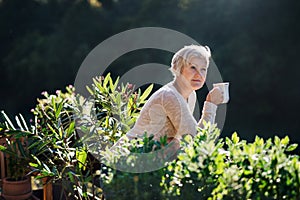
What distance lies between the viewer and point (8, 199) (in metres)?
3.26

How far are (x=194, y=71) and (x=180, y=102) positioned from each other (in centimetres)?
14

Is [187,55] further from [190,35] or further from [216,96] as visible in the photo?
[190,35]

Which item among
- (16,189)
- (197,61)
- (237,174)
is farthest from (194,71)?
(16,189)

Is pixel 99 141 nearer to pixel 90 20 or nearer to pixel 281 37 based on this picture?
pixel 281 37

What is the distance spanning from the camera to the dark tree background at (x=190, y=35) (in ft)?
23.1

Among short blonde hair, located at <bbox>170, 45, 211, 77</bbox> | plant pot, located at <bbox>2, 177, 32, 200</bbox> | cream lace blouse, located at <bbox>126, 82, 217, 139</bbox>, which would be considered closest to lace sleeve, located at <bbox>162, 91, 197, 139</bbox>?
cream lace blouse, located at <bbox>126, 82, 217, 139</bbox>

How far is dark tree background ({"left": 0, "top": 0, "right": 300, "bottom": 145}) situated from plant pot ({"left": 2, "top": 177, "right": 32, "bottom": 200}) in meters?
4.22

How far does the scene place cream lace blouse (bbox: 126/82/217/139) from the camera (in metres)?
1.72

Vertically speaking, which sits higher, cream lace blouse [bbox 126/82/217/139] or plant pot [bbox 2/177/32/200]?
plant pot [bbox 2/177/32/200]

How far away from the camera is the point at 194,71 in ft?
5.77

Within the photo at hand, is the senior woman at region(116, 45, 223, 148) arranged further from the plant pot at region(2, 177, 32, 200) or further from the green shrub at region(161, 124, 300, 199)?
the plant pot at region(2, 177, 32, 200)

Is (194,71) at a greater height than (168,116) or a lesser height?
greater

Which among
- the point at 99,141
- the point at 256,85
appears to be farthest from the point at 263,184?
the point at 256,85

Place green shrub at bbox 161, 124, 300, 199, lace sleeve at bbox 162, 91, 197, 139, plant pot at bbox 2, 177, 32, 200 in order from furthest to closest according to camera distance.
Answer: plant pot at bbox 2, 177, 32, 200
lace sleeve at bbox 162, 91, 197, 139
green shrub at bbox 161, 124, 300, 199
